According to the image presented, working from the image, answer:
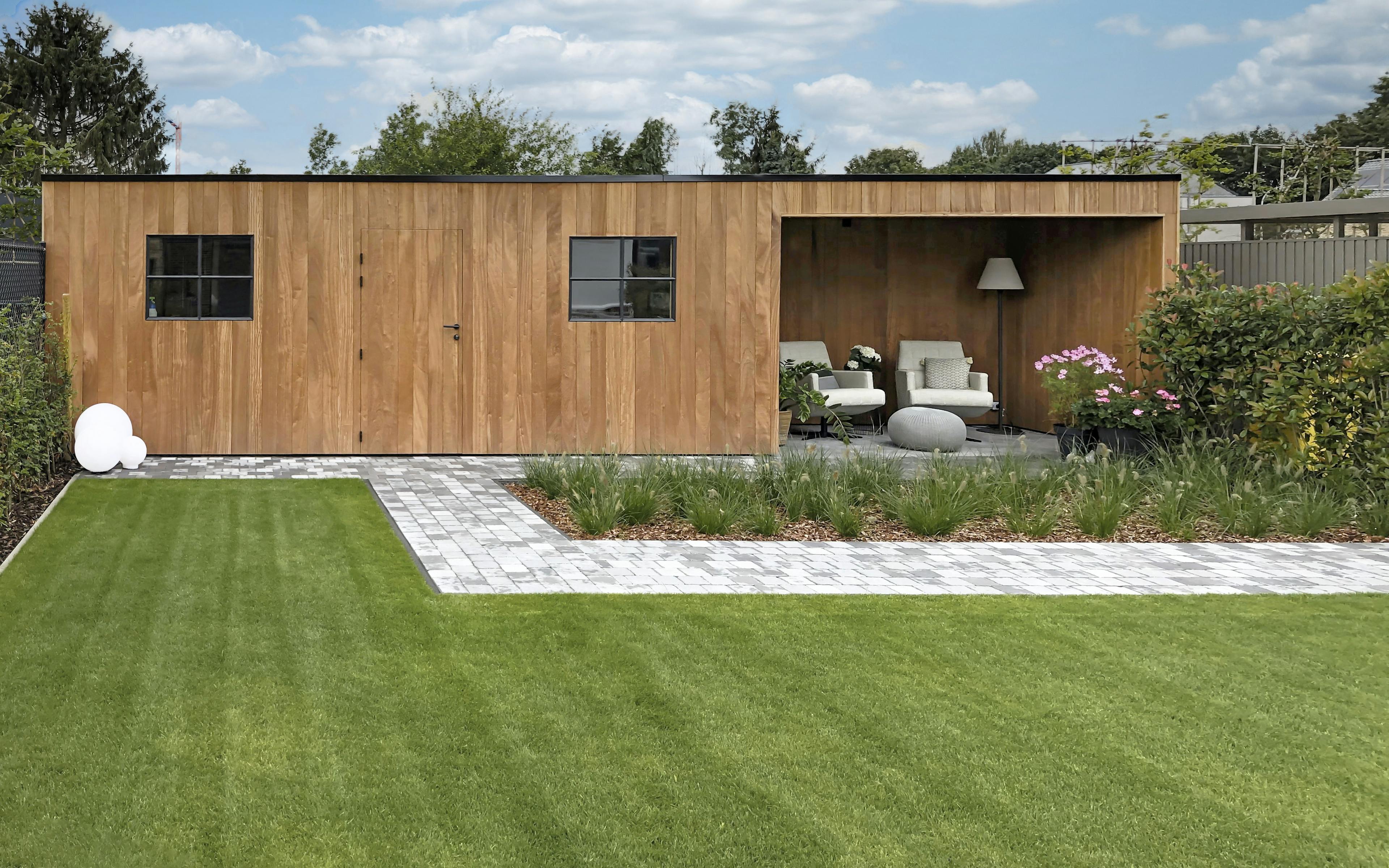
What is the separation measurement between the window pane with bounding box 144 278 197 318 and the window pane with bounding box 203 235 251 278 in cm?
19

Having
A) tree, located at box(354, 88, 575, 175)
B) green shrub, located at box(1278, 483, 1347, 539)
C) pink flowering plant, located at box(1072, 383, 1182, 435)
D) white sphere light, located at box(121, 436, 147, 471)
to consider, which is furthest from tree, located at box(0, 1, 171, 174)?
green shrub, located at box(1278, 483, 1347, 539)

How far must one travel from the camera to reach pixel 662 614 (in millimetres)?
4938

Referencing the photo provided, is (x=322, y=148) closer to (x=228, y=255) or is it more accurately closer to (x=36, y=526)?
(x=228, y=255)

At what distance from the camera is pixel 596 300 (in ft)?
34.8

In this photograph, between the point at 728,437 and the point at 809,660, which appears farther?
the point at 728,437

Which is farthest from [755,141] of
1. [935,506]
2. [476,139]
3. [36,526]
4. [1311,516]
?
[36,526]

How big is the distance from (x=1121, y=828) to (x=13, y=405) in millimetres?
6214

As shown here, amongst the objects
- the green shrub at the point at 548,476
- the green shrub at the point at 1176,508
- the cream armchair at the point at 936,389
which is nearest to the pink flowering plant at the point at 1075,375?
the cream armchair at the point at 936,389

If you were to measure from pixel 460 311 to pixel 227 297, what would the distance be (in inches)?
75.3

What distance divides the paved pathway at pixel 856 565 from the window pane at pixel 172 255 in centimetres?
420

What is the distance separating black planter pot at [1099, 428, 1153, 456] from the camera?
9539mm

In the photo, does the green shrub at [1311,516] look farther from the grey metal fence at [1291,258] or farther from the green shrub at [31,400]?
the green shrub at [31,400]

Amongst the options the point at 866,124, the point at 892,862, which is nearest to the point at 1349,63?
the point at 866,124

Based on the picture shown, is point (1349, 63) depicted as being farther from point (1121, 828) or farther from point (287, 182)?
point (1121, 828)
